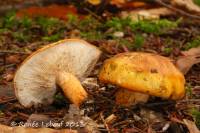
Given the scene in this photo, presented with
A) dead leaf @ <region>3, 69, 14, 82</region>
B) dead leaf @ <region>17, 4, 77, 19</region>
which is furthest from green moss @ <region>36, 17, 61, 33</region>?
dead leaf @ <region>3, 69, 14, 82</region>

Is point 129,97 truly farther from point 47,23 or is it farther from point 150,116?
point 47,23

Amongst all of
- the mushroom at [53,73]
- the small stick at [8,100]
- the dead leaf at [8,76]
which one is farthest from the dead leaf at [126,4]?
the small stick at [8,100]

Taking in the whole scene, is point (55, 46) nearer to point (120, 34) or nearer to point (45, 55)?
point (45, 55)

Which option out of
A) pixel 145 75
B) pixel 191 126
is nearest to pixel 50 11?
pixel 145 75

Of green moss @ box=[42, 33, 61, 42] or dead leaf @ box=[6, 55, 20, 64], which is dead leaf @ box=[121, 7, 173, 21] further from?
dead leaf @ box=[6, 55, 20, 64]

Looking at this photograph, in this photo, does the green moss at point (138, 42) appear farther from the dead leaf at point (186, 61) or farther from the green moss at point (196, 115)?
the green moss at point (196, 115)

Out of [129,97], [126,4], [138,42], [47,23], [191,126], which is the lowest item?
[191,126]

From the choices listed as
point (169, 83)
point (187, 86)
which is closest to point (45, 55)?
point (169, 83)
